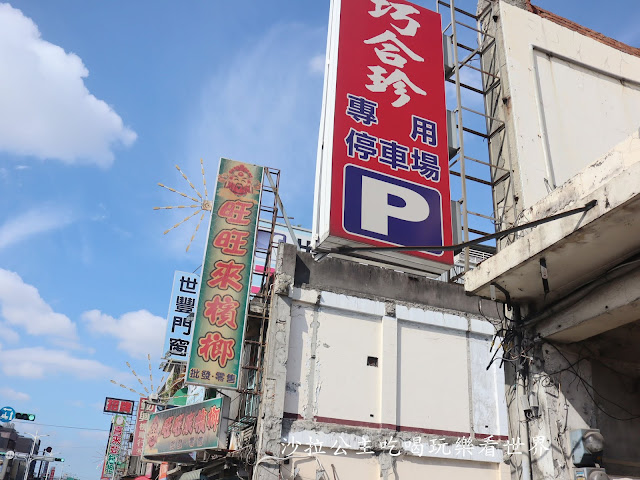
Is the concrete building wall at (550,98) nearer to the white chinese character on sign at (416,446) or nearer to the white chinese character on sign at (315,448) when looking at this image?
the white chinese character on sign at (416,446)

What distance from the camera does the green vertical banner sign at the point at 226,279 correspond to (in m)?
13.3

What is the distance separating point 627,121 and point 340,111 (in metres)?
6.64

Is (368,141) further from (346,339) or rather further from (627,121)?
(627,121)

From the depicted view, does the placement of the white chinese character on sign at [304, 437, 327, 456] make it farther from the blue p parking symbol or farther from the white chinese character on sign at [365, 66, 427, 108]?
the white chinese character on sign at [365, 66, 427, 108]

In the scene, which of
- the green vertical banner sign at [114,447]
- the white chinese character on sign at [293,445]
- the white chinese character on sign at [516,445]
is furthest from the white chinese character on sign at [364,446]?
the green vertical banner sign at [114,447]

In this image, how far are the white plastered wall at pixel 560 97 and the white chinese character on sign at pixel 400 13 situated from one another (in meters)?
2.04

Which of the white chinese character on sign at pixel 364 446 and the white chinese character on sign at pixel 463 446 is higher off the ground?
the white chinese character on sign at pixel 463 446

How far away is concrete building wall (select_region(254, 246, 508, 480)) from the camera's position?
41.8 feet

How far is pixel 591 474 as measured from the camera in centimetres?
636

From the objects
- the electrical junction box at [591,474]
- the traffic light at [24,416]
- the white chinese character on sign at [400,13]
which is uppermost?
the white chinese character on sign at [400,13]

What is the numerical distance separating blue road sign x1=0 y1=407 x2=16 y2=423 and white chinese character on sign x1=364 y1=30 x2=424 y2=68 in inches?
1007

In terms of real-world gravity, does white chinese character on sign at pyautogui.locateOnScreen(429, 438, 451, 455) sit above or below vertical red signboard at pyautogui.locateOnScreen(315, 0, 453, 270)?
below

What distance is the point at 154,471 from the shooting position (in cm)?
3078

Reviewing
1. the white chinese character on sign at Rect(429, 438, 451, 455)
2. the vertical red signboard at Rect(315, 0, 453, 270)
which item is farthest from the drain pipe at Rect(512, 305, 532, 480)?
the white chinese character on sign at Rect(429, 438, 451, 455)
